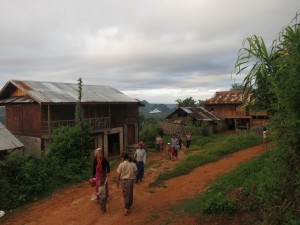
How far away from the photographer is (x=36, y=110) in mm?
18719

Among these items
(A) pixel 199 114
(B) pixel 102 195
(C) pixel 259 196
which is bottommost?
(B) pixel 102 195

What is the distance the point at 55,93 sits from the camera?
19.6 meters

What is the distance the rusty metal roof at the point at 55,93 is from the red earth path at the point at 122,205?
23.0ft

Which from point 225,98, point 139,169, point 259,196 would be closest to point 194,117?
point 225,98

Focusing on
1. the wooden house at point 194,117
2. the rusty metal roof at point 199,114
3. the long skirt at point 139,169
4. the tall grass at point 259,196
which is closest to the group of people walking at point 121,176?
the tall grass at point 259,196

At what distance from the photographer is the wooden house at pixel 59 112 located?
18575 mm

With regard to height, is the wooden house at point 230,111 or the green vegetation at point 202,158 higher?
the wooden house at point 230,111

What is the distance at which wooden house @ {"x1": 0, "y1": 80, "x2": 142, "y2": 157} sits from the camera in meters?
18.6

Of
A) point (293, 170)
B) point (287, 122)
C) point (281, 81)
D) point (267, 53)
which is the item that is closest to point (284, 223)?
point (293, 170)

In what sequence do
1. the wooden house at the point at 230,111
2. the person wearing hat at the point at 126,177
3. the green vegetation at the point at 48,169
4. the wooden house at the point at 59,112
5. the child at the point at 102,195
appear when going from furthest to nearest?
the wooden house at the point at 230,111, the wooden house at the point at 59,112, the green vegetation at the point at 48,169, the child at the point at 102,195, the person wearing hat at the point at 126,177

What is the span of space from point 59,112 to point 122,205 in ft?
38.8

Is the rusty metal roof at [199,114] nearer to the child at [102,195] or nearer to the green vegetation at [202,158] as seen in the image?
the green vegetation at [202,158]

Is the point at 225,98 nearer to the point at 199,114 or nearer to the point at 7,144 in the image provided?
the point at 199,114

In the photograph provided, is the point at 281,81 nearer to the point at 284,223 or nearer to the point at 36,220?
the point at 284,223
